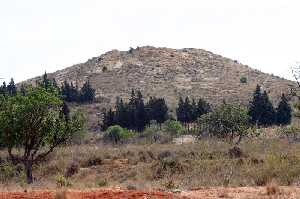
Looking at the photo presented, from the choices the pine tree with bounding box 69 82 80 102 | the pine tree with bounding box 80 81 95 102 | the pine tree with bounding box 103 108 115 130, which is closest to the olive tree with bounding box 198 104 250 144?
the pine tree with bounding box 103 108 115 130

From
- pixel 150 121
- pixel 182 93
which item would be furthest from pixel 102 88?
pixel 150 121

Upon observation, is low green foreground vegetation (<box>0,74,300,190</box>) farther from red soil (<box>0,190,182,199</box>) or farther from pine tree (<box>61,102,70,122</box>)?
red soil (<box>0,190,182,199</box>)

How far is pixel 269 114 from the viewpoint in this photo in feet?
218

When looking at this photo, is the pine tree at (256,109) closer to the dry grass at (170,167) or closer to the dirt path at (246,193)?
the dry grass at (170,167)

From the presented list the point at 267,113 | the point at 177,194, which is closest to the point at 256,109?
the point at 267,113

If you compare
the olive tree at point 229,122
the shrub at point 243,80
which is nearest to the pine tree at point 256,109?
the olive tree at point 229,122

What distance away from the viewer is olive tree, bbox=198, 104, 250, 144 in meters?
52.9

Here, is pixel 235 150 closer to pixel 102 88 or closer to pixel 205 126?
pixel 205 126

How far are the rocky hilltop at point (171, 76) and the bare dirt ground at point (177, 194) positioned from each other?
206 ft

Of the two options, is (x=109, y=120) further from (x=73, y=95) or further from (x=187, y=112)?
(x=73, y=95)

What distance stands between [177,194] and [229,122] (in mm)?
37801

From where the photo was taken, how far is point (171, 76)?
99.6 meters

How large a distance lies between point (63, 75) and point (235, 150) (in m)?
74.4

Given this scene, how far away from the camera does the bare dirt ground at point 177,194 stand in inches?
548
